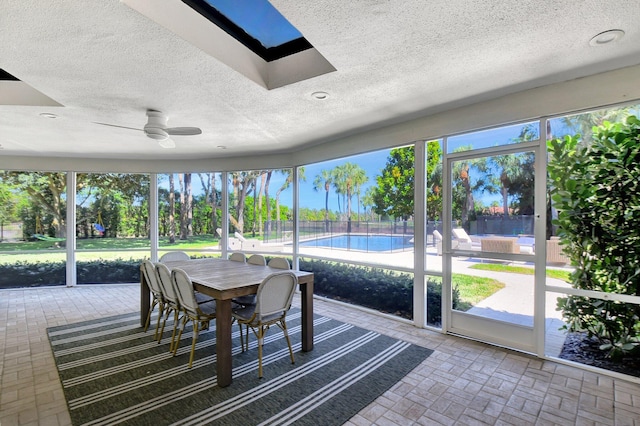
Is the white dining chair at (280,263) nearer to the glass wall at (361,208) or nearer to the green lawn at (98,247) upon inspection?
the glass wall at (361,208)

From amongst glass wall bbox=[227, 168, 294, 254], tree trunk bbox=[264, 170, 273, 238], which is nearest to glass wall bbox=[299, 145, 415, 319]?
glass wall bbox=[227, 168, 294, 254]

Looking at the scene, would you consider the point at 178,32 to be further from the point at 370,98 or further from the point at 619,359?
the point at 619,359

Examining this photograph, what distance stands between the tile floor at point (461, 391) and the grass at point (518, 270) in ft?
2.69

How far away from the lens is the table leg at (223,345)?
245 centimetres

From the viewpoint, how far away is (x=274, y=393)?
236 cm

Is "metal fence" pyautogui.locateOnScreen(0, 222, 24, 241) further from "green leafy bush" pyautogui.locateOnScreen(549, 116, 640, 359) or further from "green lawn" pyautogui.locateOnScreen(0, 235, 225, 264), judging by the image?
"green leafy bush" pyautogui.locateOnScreen(549, 116, 640, 359)

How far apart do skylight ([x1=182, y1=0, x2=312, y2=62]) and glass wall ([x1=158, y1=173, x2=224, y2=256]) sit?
167 inches

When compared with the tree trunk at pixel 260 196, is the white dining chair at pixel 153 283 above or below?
below

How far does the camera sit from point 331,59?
7.31 feet

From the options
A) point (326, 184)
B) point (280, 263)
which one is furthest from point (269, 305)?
point (326, 184)

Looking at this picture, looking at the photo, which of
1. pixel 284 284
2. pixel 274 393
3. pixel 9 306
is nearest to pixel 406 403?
pixel 274 393

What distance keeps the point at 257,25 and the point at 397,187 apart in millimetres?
2740

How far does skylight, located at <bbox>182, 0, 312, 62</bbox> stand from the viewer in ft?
6.59

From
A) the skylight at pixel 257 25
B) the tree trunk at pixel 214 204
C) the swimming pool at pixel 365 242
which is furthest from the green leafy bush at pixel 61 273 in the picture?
the skylight at pixel 257 25
